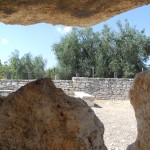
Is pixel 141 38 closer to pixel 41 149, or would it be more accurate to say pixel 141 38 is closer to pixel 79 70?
pixel 79 70

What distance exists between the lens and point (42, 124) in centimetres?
270

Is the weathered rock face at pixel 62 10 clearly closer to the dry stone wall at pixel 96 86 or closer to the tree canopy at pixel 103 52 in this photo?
the dry stone wall at pixel 96 86

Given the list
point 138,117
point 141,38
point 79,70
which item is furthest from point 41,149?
point 141,38

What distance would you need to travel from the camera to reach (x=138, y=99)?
3.06 m

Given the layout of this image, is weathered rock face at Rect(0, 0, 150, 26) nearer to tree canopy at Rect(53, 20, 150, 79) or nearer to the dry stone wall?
the dry stone wall

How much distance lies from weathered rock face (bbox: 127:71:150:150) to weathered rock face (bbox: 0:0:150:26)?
673mm

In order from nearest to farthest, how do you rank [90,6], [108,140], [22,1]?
[22,1], [90,6], [108,140]

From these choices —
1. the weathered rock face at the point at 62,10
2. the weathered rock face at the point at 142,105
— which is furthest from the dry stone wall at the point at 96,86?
the weathered rock face at the point at 62,10

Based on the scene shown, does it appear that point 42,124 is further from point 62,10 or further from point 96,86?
point 96,86

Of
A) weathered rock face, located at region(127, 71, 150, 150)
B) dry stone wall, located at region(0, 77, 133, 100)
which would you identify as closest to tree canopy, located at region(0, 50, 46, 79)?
dry stone wall, located at region(0, 77, 133, 100)

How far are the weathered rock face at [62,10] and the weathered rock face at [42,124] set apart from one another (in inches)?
24.7

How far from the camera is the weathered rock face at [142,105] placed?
2930 millimetres

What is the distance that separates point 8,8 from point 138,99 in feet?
4.79

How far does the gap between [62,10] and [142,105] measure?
1160 mm
